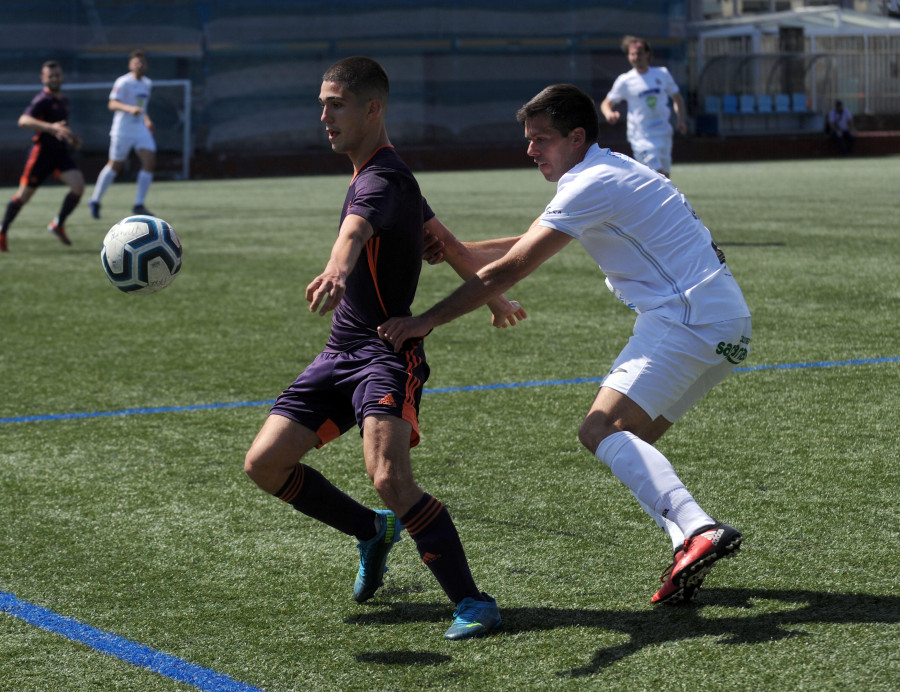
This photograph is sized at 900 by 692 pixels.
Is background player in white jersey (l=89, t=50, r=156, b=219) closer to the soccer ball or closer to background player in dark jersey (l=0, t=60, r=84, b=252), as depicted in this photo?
background player in dark jersey (l=0, t=60, r=84, b=252)

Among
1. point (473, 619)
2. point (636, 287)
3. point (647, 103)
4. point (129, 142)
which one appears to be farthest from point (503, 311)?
point (129, 142)

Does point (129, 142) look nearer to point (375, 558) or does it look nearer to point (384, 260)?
point (384, 260)

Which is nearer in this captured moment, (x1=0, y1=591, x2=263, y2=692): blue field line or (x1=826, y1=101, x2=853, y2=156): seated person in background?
Answer: (x1=0, y1=591, x2=263, y2=692): blue field line

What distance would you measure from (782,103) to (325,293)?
4147 centimetres

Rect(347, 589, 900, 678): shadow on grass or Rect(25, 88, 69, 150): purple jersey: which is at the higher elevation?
Rect(25, 88, 69, 150): purple jersey

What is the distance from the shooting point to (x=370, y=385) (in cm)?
363

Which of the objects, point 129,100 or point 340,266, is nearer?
point 340,266

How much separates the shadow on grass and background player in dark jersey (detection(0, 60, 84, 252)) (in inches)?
476

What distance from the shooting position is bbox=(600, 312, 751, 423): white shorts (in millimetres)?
3721

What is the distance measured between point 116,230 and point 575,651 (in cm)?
239

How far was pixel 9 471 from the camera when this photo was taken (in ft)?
17.5

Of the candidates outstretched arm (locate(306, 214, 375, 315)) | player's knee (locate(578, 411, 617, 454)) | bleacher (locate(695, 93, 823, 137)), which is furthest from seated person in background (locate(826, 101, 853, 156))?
outstretched arm (locate(306, 214, 375, 315))

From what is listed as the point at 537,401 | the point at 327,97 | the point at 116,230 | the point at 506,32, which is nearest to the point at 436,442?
the point at 537,401

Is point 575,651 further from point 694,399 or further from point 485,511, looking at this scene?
point 485,511
